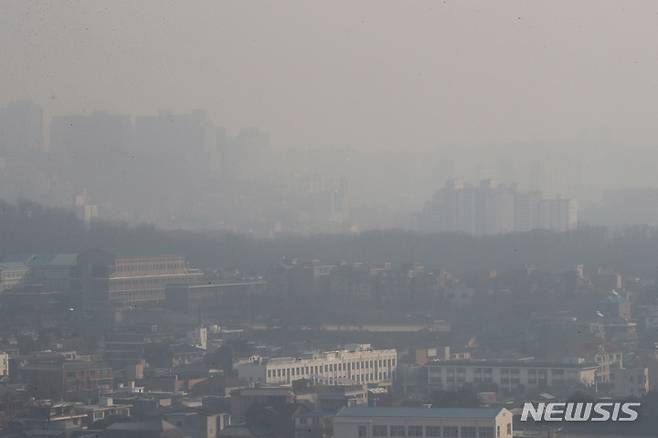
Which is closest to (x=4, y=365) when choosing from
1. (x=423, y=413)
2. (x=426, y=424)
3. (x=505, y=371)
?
(x=505, y=371)

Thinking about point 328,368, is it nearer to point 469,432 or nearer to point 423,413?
point 423,413

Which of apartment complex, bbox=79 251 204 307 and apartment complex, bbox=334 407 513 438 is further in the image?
apartment complex, bbox=79 251 204 307

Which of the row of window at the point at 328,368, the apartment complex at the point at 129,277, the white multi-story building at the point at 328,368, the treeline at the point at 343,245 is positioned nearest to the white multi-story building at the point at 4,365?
the white multi-story building at the point at 328,368

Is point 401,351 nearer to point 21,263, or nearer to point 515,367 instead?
point 515,367

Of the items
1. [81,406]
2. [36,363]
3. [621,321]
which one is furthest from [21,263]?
[81,406]

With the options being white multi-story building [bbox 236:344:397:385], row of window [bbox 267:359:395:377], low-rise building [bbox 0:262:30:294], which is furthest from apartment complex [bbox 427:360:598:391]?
low-rise building [bbox 0:262:30:294]

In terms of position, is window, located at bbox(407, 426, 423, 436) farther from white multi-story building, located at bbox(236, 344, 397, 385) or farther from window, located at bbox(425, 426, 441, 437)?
white multi-story building, located at bbox(236, 344, 397, 385)

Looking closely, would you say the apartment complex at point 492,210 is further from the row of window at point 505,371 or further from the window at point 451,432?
the window at point 451,432
